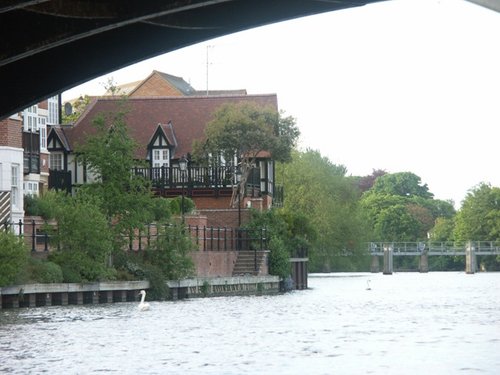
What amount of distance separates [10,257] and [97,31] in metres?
27.3

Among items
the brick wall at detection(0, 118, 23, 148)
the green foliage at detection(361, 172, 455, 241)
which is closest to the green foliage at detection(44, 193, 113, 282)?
the brick wall at detection(0, 118, 23, 148)

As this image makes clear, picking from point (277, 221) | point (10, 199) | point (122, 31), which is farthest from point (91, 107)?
point (122, 31)

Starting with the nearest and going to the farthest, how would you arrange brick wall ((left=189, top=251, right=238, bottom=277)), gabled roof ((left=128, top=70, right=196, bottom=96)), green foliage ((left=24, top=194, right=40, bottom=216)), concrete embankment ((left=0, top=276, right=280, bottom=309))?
concrete embankment ((left=0, top=276, right=280, bottom=309)) → green foliage ((left=24, top=194, right=40, bottom=216)) → brick wall ((left=189, top=251, right=238, bottom=277)) → gabled roof ((left=128, top=70, right=196, bottom=96))

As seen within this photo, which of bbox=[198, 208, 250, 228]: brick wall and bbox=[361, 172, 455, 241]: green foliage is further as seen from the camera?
bbox=[361, 172, 455, 241]: green foliage

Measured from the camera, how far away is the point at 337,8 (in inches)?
648

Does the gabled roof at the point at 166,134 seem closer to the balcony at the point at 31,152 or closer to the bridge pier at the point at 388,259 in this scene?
the balcony at the point at 31,152

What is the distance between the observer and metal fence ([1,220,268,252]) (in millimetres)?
49500

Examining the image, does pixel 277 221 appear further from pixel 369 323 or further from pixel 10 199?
pixel 369 323

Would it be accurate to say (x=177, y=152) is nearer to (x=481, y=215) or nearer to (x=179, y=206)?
(x=179, y=206)

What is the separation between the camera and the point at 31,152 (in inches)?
2440

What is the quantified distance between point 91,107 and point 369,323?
4847 centimetres

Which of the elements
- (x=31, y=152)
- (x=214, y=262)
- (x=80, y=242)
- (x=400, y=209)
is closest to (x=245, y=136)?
(x=214, y=262)

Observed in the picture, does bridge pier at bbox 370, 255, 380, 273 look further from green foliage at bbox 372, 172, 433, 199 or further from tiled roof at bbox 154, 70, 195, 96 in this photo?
tiled roof at bbox 154, 70, 195, 96

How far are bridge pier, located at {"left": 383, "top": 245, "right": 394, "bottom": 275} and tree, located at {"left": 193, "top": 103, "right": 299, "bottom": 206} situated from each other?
234ft
